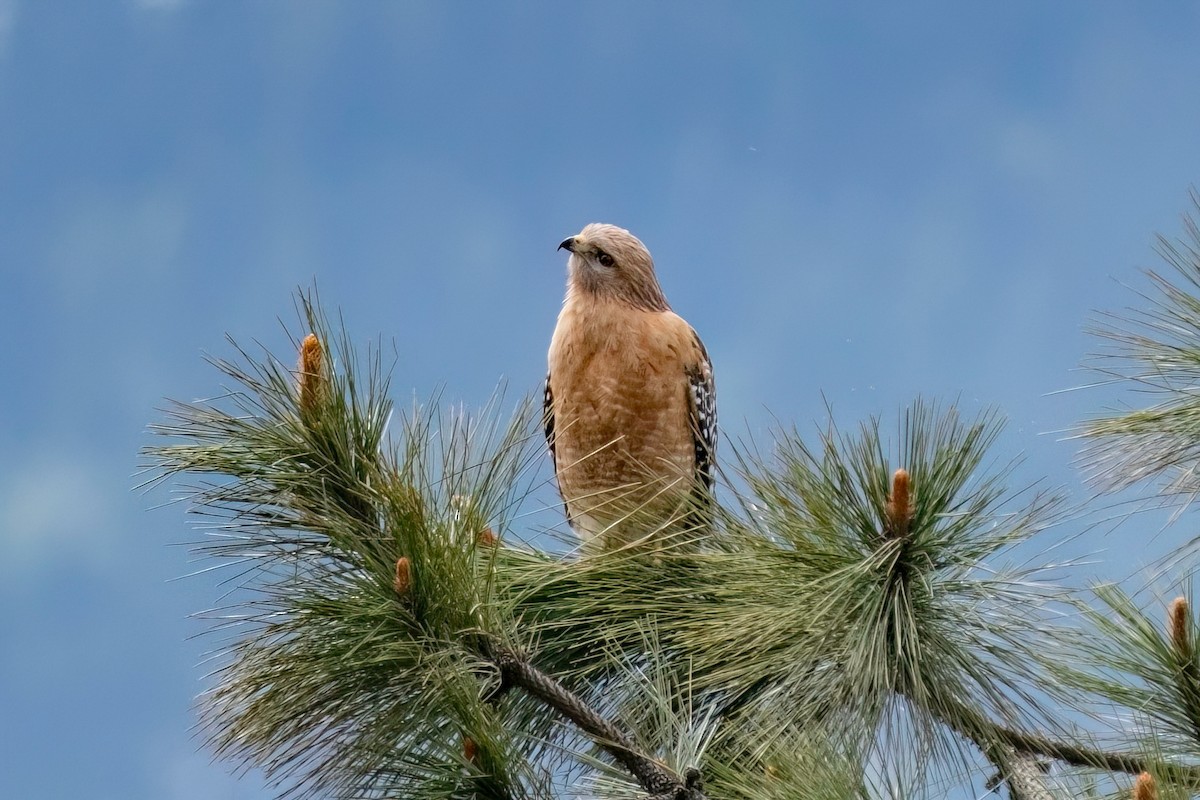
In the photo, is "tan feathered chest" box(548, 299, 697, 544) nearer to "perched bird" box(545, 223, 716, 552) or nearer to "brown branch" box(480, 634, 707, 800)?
"perched bird" box(545, 223, 716, 552)

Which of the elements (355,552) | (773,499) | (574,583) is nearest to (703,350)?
(574,583)

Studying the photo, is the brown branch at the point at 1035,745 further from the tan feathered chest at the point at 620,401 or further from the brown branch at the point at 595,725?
the tan feathered chest at the point at 620,401

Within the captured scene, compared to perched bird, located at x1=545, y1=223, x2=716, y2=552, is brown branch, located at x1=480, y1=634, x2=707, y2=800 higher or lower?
lower

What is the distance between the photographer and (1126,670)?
10.0ft

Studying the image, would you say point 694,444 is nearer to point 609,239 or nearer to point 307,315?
point 609,239

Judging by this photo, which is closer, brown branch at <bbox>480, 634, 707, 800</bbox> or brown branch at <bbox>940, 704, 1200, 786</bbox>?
brown branch at <bbox>480, 634, 707, 800</bbox>

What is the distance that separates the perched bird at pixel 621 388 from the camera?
454 centimetres

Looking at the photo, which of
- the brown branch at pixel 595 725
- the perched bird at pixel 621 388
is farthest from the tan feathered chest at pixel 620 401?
the brown branch at pixel 595 725

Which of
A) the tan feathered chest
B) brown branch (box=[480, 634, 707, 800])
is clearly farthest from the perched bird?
brown branch (box=[480, 634, 707, 800])

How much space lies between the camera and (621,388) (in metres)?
4.54

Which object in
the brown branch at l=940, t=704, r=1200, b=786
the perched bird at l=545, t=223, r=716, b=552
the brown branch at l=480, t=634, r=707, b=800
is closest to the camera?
the brown branch at l=480, t=634, r=707, b=800

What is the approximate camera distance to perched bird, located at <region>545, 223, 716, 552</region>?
454cm

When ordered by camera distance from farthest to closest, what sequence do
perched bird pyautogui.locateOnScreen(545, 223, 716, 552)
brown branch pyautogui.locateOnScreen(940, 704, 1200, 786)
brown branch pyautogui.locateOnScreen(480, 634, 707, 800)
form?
perched bird pyautogui.locateOnScreen(545, 223, 716, 552) → brown branch pyautogui.locateOnScreen(940, 704, 1200, 786) → brown branch pyautogui.locateOnScreen(480, 634, 707, 800)

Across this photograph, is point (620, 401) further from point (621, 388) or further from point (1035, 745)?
point (1035, 745)
